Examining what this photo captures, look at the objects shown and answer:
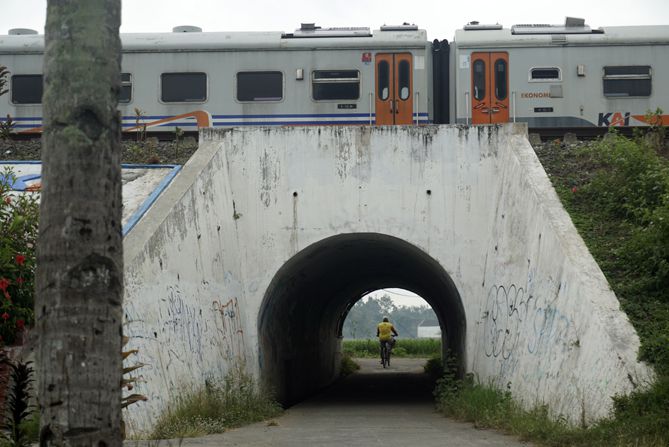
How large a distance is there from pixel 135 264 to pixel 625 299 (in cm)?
627

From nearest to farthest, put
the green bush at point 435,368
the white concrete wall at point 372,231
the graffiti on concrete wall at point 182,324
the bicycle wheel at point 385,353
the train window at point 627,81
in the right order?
the white concrete wall at point 372,231 < the graffiti on concrete wall at point 182,324 < the train window at point 627,81 < the green bush at point 435,368 < the bicycle wheel at point 385,353

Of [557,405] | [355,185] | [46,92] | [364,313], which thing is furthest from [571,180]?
[364,313]

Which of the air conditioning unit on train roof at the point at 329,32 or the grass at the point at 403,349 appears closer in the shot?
the air conditioning unit on train roof at the point at 329,32

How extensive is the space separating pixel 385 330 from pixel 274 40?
12428 mm

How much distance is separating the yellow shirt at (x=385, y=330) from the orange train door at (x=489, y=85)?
35.5ft

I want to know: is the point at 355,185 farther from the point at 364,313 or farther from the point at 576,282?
the point at 364,313

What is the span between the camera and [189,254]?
13.6 metres

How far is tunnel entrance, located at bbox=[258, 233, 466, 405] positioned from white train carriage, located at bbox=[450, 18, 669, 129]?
440cm

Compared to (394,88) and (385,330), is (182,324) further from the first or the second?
(385,330)

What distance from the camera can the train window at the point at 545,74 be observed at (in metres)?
21.9

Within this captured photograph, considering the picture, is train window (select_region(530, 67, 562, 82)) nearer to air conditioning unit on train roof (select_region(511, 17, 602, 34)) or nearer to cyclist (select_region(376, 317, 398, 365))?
air conditioning unit on train roof (select_region(511, 17, 602, 34))

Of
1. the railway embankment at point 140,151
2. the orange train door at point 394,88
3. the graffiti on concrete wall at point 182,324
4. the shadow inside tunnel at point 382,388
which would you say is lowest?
the shadow inside tunnel at point 382,388

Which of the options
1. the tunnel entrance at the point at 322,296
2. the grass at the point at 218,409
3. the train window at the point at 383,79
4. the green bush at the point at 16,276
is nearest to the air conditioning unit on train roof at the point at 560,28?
the train window at the point at 383,79

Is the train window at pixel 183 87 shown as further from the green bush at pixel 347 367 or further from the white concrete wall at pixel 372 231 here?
the green bush at pixel 347 367
